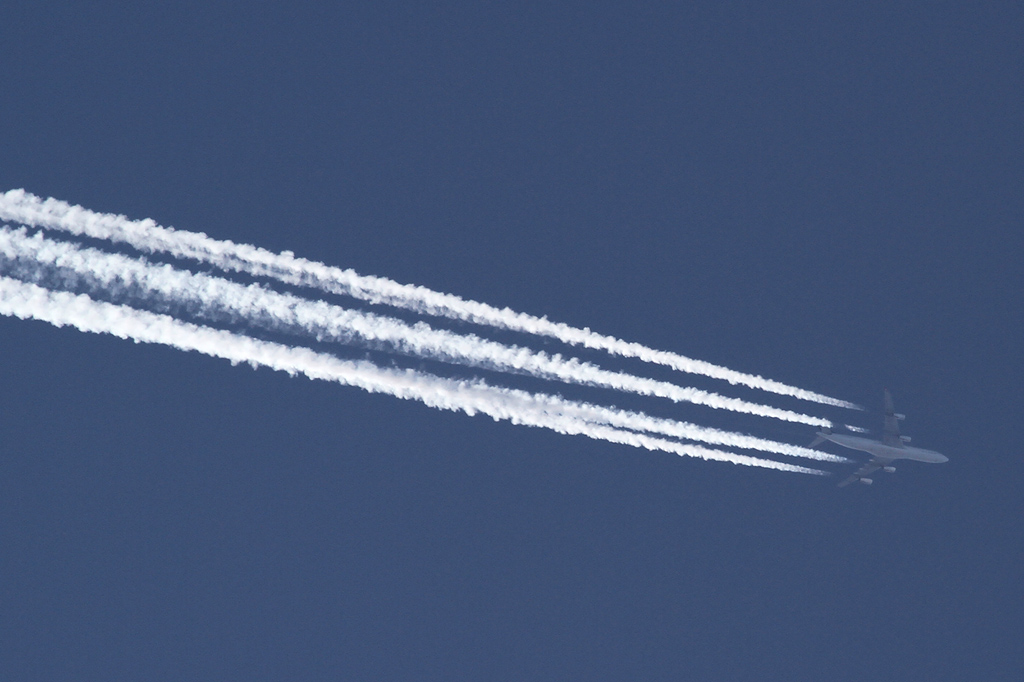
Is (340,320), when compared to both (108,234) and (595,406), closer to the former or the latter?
(108,234)

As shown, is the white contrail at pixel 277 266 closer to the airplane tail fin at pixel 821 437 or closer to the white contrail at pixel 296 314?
the white contrail at pixel 296 314

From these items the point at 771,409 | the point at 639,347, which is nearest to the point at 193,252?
the point at 639,347

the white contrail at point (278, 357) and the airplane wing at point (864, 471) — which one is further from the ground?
the airplane wing at point (864, 471)

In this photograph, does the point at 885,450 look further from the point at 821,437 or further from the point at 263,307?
the point at 263,307

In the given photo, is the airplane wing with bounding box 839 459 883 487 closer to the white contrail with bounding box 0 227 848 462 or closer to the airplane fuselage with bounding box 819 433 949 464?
the airplane fuselage with bounding box 819 433 949 464

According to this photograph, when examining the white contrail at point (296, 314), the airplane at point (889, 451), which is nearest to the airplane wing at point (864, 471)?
the airplane at point (889, 451)
